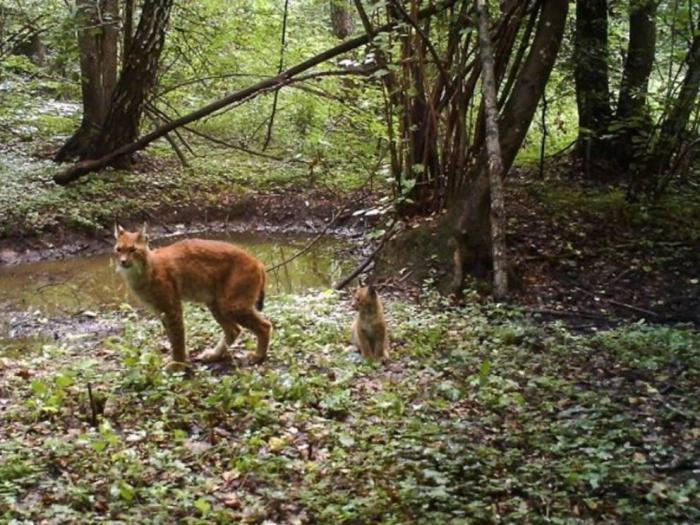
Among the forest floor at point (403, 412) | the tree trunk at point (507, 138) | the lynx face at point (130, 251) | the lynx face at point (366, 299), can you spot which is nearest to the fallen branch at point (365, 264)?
the forest floor at point (403, 412)

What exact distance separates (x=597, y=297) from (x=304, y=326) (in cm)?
368

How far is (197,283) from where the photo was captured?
7570 mm

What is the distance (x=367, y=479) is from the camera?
518 cm

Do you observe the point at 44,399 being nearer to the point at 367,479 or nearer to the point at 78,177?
the point at 367,479

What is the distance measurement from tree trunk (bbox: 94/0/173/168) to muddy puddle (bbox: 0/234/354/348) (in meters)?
2.94

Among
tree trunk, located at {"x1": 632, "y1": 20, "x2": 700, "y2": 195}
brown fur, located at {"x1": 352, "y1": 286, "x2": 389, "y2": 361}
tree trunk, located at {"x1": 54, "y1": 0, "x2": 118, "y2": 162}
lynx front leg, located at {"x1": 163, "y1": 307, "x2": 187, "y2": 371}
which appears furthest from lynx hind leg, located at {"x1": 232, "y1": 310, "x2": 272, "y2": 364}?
tree trunk, located at {"x1": 54, "y1": 0, "x2": 118, "y2": 162}

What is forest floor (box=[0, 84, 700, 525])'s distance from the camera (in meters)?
4.84

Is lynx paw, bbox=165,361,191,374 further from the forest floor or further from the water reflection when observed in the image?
the water reflection

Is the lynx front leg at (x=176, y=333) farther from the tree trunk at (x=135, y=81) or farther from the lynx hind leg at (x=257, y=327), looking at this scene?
the tree trunk at (x=135, y=81)

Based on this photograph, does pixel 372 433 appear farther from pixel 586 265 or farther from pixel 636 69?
pixel 636 69

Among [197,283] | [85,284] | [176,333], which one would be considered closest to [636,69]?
[197,283]

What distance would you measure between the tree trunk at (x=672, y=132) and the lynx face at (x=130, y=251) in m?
7.91

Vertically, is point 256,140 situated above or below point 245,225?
above

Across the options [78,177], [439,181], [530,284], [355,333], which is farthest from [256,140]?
[355,333]
